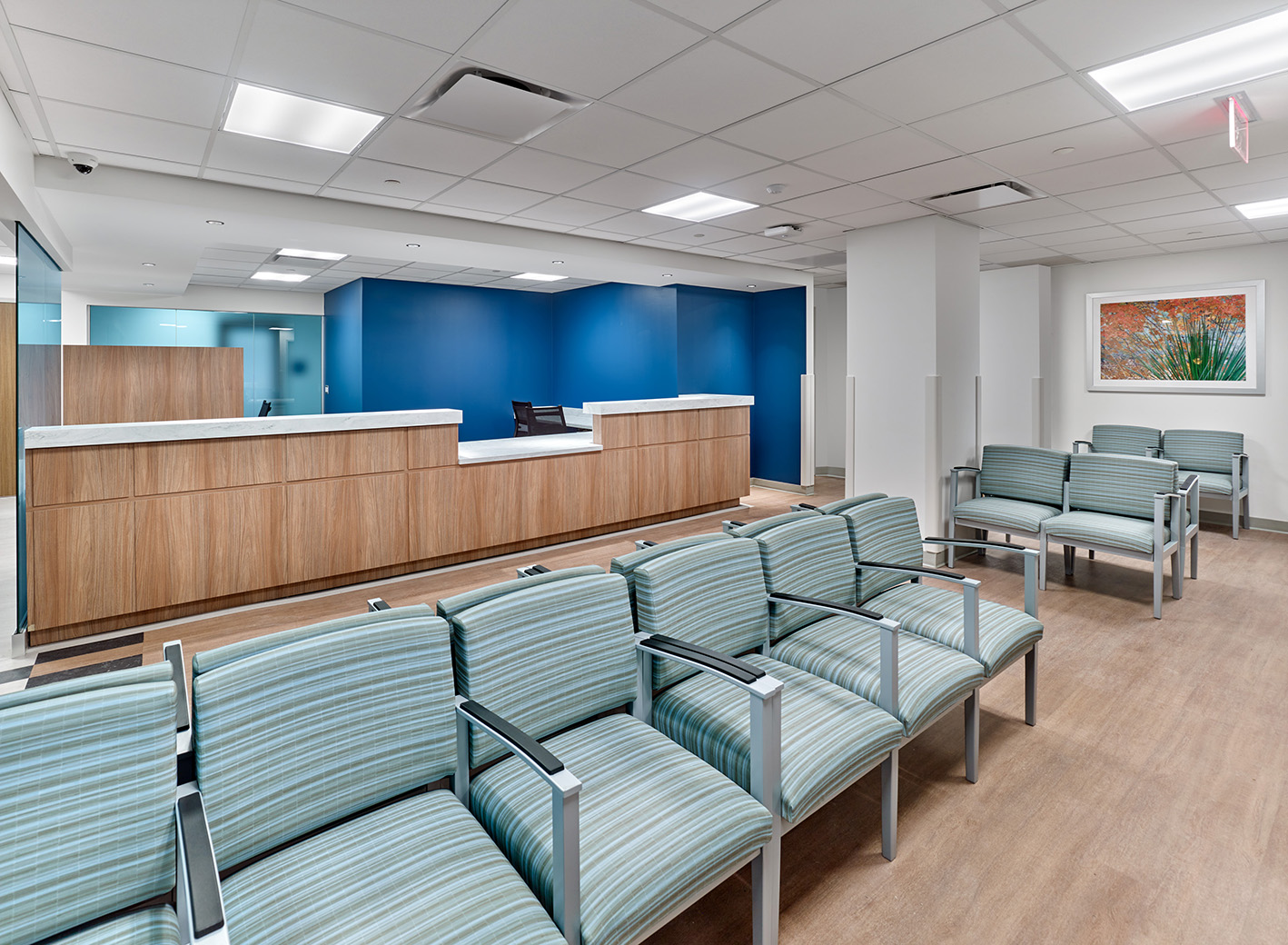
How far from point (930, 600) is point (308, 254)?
545cm

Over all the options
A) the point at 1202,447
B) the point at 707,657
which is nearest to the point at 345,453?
the point at 707,657

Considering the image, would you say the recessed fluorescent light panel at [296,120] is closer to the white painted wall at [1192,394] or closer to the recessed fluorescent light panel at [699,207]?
the recessed fluorescent light panel at [699,207]

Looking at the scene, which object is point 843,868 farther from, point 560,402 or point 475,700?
point 560,402

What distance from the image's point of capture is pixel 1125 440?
6.18m

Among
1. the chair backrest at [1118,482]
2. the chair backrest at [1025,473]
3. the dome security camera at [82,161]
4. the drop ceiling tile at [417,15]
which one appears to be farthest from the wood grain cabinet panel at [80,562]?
the chair backrest at [1118,482]

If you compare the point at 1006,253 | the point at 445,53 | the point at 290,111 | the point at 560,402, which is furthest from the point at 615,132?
the point at 560,402

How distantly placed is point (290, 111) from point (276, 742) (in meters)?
2.65

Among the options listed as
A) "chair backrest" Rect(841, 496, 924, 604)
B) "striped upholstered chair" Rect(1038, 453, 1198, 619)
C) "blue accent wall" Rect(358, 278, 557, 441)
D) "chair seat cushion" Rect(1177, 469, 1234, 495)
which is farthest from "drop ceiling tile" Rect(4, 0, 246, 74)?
"chair seat cushion" Rect(1177, 469, 1234, 495)

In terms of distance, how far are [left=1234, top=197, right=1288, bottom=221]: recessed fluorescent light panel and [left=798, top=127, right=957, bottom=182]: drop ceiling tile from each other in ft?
8.33

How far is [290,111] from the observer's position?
2.85 m

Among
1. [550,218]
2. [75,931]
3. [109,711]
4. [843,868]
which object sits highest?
[550,218]

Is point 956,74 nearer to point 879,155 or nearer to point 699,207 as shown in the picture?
point 879,155

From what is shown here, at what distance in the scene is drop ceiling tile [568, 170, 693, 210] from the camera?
379 cm

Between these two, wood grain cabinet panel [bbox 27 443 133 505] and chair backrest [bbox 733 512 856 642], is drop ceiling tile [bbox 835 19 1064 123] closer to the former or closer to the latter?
chair backrest [bbox 733 512 856 642]
